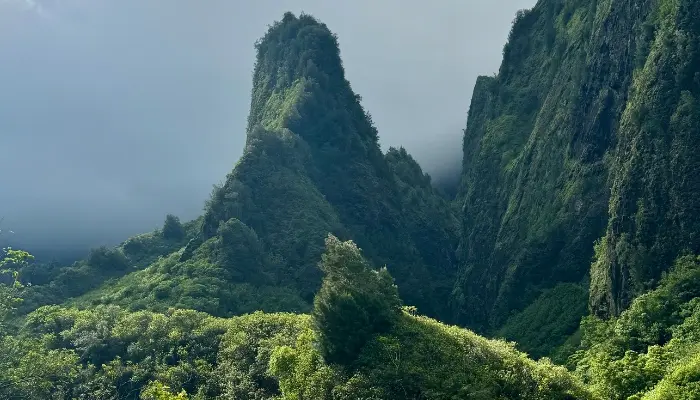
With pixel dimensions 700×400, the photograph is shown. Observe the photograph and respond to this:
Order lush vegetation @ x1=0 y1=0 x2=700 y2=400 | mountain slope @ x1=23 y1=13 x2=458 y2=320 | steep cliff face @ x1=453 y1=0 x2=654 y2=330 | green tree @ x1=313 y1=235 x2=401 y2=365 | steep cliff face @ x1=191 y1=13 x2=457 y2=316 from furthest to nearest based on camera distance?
steep cliff face @ x1=191 y1=13 x2=457 y2=316, mountain slope @ x1=23 y1=13 x2=458 y2=320, steep cliff face @ x1=453 y1=0 x2=654 y2=330, lush vegetation @ x1=0 y1=0 x2=700 y2=400, green tree @ x1=313 y1=235 x2=401 y2=365

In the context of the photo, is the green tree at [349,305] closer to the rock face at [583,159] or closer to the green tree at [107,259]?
the rock face at [583,159]

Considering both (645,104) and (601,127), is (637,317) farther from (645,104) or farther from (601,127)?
(601,127)

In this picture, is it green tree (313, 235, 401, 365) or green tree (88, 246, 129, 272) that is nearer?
green tree (313, 235, 401, 365)

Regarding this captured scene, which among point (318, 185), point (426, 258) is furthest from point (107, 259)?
point (426, 258)

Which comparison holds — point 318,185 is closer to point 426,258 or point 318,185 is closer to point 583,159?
point 426,258

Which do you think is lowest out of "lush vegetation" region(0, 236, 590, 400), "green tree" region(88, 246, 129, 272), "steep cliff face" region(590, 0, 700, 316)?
"lush vegetation" region(0, 236, 590, 400)

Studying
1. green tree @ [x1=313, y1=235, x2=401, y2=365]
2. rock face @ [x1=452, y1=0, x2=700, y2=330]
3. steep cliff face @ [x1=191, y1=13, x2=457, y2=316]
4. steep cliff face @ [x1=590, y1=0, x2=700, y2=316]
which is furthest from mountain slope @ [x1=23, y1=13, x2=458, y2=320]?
steep cliff face @ [x1=590, y1=0, x2=700, y2=316]

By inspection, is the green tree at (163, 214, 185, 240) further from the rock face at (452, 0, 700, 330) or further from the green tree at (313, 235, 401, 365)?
the green tree at (313, 235, 401, 365)

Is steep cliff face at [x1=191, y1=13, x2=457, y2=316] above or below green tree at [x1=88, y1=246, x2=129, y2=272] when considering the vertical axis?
above
